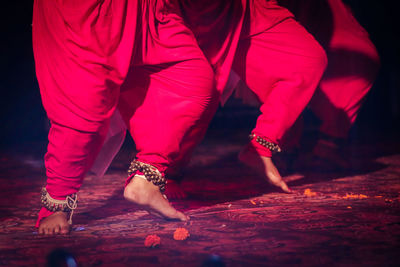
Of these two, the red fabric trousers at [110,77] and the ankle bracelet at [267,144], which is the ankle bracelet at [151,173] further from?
the ankle bracelet at [267,144]

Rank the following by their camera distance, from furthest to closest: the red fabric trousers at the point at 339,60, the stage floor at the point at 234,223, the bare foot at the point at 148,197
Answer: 1. the red fabric trousers at the point at 339,60
2. the bare foot at the point at 148,197
3. the stage floor at the point at 234,223

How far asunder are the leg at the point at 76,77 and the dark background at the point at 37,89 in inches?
82.3

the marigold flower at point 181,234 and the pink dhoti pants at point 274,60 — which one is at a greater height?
the pink dhoti pants at point 274,60

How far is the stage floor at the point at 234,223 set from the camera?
86 centimetres

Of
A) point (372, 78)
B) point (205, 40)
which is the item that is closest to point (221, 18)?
point (205, 40)

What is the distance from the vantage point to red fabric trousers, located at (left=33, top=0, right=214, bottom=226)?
1038 millimetres

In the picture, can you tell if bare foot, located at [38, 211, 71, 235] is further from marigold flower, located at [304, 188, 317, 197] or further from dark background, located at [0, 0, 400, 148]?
dark background, located at [0, 0, 400, 148]

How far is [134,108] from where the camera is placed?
3.96 ft

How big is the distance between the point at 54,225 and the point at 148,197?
254 mm

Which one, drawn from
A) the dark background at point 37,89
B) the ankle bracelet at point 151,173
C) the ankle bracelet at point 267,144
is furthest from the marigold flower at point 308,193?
the dark background at point 37,89

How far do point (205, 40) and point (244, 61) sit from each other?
0.26 m

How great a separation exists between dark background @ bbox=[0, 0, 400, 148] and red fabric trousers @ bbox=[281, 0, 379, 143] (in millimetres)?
1120

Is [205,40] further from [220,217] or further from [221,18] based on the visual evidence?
[220,217]

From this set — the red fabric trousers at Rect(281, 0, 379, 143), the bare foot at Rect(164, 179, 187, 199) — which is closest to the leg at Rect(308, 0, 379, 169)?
the red fabric trousers at Rect(281, 0, 379, 143)
